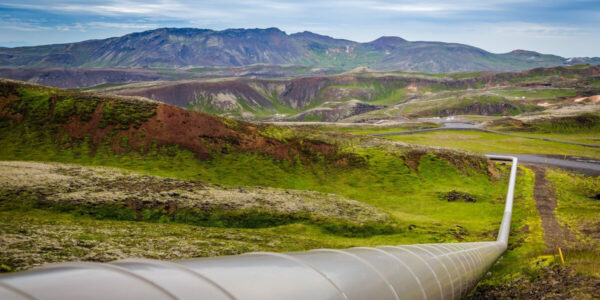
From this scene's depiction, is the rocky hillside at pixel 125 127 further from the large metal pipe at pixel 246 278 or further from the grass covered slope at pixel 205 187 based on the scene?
the large metal pipe at pixel 246 278

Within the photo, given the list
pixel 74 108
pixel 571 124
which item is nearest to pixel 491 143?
pixel 571 124

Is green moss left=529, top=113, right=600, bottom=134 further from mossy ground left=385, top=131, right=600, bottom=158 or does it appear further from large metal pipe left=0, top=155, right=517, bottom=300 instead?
large metal pipe left=0, top=155, right=517, bottom=300

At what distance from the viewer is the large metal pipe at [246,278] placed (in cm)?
416

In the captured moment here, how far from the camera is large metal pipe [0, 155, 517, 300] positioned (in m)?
4.16

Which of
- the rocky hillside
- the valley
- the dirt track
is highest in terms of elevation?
the rocky hillside

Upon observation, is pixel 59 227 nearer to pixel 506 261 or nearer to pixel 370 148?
pixel 506 261

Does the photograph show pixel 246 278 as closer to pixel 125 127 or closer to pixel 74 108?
pixel 125 127

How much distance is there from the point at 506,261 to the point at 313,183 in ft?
123

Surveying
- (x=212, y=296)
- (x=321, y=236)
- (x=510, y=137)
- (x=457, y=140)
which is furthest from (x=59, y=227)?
(x=510, y=137)

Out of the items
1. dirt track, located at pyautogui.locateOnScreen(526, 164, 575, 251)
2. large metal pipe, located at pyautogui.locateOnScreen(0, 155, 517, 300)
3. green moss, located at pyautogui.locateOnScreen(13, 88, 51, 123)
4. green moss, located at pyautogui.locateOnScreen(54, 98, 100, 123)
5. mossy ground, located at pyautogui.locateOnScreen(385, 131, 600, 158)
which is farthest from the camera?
mossy ground, located at pyautogui.locateOnScreen(385, 131, 600, 158)

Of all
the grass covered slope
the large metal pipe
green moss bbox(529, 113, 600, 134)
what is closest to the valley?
the grass covered slope

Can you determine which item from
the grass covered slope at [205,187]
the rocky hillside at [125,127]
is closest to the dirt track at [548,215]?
the grass covered slope at [205,187]

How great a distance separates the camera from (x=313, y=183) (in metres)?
65.0

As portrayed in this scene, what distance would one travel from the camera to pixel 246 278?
18.5 ft
